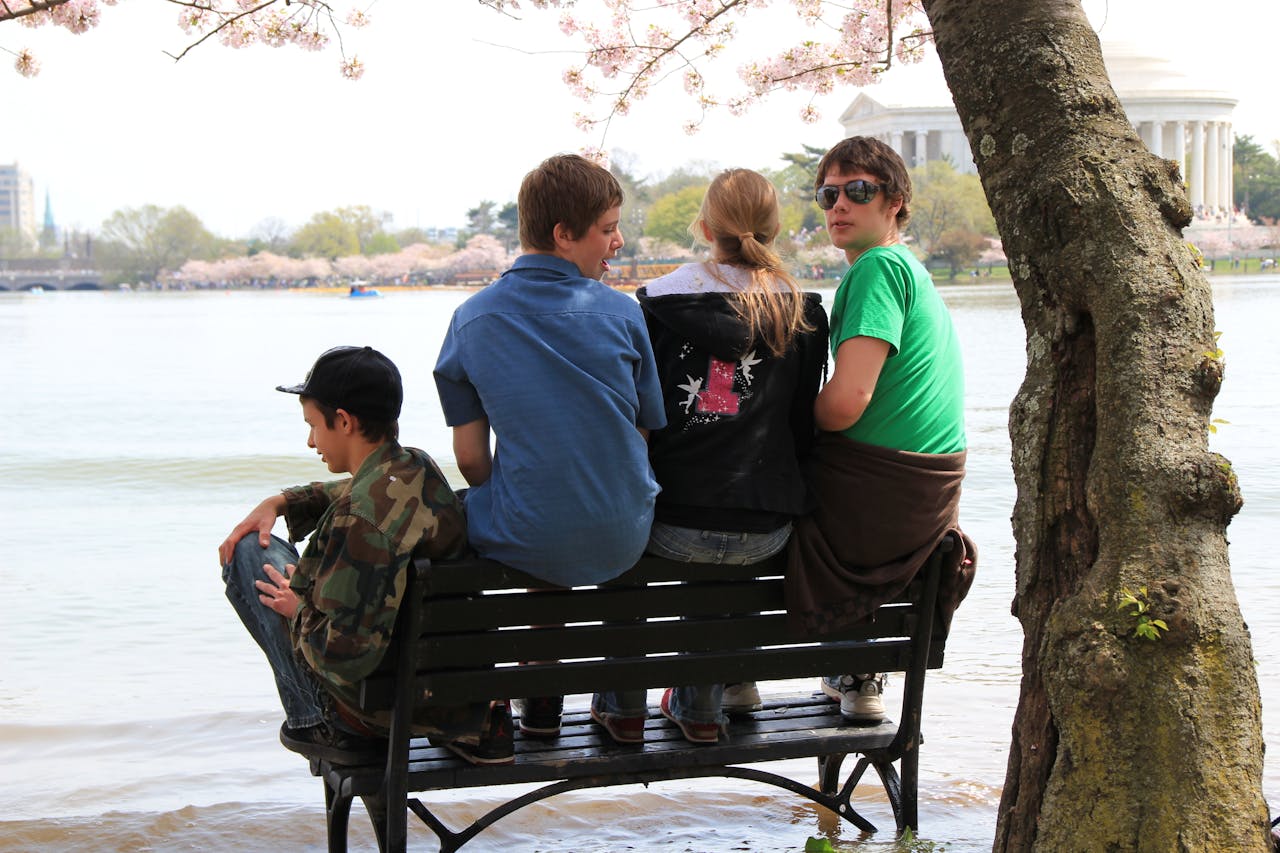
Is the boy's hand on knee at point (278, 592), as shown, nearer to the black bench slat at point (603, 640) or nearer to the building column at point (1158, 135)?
the black bench slat at point (603, 640)

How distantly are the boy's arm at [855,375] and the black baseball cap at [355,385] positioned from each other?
2.89 feet

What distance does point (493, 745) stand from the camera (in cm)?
294

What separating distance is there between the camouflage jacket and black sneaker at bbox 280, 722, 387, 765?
3.5 inches

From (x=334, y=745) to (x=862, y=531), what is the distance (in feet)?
3.80

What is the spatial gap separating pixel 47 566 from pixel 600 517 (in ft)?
25.3

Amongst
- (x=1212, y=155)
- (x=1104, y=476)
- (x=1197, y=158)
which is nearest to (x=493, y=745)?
(x=1104, y=476)

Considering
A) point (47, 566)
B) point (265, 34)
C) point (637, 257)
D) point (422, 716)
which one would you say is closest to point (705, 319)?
point (422, 716)

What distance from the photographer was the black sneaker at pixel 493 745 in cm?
292

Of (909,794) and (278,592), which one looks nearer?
(278,592)

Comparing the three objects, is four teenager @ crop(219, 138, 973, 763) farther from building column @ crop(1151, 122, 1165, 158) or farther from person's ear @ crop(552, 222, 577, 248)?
building column @ crop(1151, 122, 1165, 158)

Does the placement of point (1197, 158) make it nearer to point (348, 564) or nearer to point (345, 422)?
point (345, 422)

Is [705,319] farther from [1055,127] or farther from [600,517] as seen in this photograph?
[1055,127]

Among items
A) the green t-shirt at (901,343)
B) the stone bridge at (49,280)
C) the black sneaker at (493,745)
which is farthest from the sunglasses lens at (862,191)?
the stone bridge at (49,280)

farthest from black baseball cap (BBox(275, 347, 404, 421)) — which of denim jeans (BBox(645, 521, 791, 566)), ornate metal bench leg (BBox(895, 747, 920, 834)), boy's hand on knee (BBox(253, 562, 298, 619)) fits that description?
ornate metal bench leg (BBox(895, 747, 920, 834))
